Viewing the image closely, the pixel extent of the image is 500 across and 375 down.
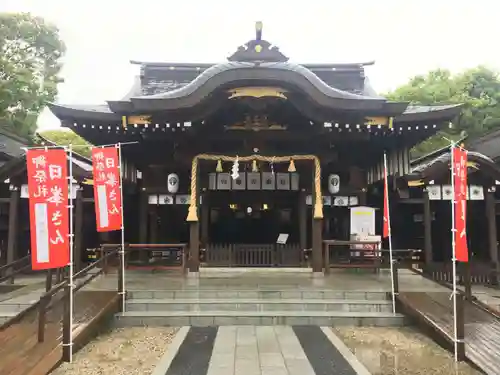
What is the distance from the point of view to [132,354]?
648 cm

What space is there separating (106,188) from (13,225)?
6.39 m

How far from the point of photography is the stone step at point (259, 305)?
855cm

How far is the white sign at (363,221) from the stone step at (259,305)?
13.7ft

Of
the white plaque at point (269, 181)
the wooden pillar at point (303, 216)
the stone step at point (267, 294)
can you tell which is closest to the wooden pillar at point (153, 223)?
the white plaque at point (269, 181)

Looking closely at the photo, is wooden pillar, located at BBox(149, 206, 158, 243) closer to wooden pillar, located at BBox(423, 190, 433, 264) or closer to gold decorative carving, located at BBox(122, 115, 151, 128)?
gold decorative carving, located at BBox(122, 115, 151, 128)

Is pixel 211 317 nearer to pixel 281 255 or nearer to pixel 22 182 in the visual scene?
pixel 281 255

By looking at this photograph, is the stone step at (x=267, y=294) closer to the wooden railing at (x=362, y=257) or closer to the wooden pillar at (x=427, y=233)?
the wooden railing at (x=362, y=257)

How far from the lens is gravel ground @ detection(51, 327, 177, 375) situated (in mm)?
5785

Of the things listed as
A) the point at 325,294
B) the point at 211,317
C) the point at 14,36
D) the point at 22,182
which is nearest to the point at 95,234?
the point at 22,182

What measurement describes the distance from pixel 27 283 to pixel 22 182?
11.9 ft

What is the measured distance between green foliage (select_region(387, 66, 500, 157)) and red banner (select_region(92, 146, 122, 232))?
2157cm

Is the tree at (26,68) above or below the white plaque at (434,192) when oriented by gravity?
above

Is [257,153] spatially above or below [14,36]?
below

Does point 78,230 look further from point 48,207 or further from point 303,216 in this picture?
point 303,216
